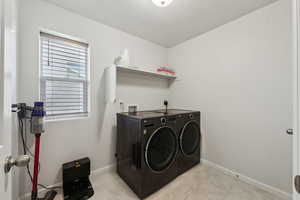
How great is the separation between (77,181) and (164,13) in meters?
2.69

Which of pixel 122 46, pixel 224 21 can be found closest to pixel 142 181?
pixel 122 46

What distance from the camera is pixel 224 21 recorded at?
1.90 metres

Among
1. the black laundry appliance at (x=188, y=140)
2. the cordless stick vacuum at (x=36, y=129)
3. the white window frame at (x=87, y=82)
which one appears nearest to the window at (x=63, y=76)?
the white window frame at (x=87, y=82)

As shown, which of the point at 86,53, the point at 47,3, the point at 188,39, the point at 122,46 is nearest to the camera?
the point at 47,3

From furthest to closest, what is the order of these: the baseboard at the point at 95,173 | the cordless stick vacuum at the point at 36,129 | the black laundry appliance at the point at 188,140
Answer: the black laundry appliance at the point at 188,140 < the baseboard at the point at 95,173 < the cordless stick vacuum at the point at 36,129

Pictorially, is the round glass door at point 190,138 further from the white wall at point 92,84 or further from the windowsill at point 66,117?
the windowsill at point 66,117

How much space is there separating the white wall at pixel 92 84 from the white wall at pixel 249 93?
1185 millimetres

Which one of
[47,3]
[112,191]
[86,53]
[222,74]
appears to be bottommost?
[112,191]

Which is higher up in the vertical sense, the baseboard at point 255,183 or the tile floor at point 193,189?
the baseboard at point 255,183

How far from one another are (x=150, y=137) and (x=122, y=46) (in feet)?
5.60

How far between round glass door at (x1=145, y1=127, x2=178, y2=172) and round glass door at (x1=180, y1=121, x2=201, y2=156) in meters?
0.21

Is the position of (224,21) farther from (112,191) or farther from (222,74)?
(112,191)

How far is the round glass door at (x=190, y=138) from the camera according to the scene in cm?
192

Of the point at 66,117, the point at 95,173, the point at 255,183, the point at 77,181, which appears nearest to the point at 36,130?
the point at 66,117
